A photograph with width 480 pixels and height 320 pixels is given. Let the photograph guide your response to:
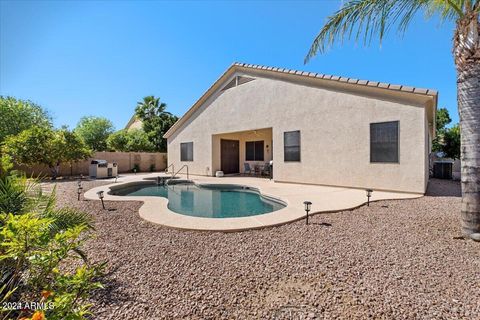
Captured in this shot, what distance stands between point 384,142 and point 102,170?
1781 cm

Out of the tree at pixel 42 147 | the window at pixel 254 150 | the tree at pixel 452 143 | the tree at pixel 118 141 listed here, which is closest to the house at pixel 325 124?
the window at pixel 254 150

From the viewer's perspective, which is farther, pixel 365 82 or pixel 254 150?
pixel 254 150

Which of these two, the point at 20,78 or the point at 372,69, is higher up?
the point at 372,69

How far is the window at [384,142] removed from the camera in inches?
355

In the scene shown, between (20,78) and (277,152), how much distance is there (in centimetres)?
1330

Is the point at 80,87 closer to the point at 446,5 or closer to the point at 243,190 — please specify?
the point at 243,190

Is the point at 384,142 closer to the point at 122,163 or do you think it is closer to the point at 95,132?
the point at 122,163

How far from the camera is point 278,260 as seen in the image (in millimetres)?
3615

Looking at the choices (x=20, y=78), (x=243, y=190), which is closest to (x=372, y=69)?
(x=243, y=190)

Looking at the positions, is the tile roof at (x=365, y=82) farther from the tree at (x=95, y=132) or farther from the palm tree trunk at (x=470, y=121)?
the tree at (x=95, y=132)

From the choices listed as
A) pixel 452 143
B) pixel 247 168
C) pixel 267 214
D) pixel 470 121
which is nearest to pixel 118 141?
pixel 247 168

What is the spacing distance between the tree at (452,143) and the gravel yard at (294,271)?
2063cm

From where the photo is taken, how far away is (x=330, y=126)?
34.8ft

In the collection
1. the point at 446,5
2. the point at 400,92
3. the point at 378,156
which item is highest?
the point at 446,5
